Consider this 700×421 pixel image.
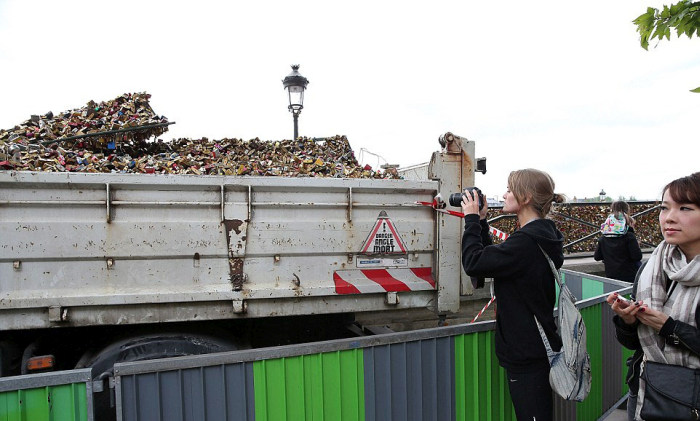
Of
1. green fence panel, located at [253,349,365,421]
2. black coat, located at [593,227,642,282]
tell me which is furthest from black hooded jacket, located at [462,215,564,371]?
black coat, located at [593,227,642,282]

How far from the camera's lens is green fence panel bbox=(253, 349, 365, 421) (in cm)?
230

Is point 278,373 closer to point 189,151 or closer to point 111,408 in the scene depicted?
point 111,408

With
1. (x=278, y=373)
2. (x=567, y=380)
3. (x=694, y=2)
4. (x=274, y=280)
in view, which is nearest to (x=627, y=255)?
(x=694, y=2)

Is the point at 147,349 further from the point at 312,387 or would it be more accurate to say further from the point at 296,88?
the point at 296,88

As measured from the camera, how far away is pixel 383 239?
142 inches

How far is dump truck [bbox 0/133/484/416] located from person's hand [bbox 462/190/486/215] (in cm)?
113

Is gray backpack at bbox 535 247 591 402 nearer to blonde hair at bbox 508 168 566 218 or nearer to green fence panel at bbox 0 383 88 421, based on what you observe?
blonde hair at bbox 508 168 566 218

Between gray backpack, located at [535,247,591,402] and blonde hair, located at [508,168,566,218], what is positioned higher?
blonde hair, located at [508,168,566,218]

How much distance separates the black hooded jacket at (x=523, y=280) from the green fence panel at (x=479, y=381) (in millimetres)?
423

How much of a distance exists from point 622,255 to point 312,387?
508cm

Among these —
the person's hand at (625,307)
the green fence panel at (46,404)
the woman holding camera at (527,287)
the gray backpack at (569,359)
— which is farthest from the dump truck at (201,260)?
the person's hand at (625,307)

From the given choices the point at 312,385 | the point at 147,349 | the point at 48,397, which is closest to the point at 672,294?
the point at 312,385

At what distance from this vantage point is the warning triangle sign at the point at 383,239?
3.58 metres

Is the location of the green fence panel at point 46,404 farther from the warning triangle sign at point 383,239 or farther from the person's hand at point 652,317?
the person's hand at point 652,317
